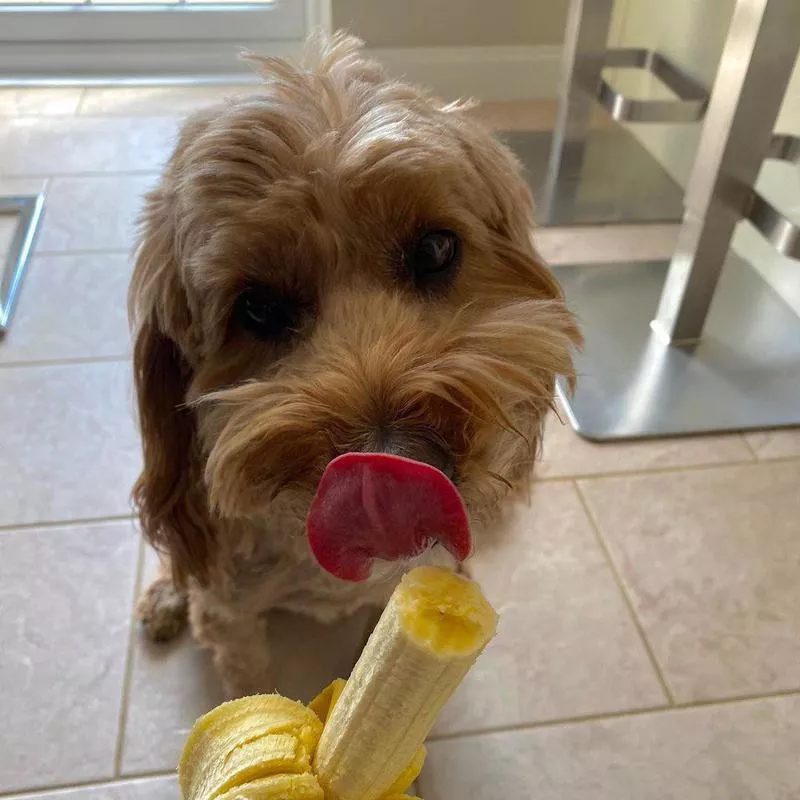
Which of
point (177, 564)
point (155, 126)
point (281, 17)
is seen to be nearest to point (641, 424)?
point (177, 564)

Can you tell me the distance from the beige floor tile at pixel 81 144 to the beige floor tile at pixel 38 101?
2.9 inches

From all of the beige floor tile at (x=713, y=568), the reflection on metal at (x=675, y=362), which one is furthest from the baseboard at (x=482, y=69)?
the beige floor tile at (x=713, y=568)

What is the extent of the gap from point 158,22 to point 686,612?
119 inches

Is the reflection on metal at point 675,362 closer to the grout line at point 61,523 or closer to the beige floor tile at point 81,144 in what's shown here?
the grout line at point 61,523

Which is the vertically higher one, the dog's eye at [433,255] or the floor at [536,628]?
the dog's eye at [433,255]

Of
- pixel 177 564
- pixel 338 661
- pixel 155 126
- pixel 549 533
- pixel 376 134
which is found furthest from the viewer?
pixel 155 126

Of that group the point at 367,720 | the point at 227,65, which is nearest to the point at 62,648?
the point at 367,720

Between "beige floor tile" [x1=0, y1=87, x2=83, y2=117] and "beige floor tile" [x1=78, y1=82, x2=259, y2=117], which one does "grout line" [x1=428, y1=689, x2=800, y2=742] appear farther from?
"beige floor tile" [x1=0, y1=87, x2=83, y2=117]

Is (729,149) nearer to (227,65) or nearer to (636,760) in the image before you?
(636,760)

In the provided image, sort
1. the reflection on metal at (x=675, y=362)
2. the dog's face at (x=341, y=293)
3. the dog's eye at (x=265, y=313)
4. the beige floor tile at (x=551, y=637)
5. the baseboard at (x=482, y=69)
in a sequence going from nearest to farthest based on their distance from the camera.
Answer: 1. the dog's face at (x=341, y=293)
2. the dog's eye at (x=265, y=313)
3. the beige floor tile at (x=551, y=637)
4. the reflection on metal at (x=675, y=362)
5. the baseboard at (x=482, y=69)

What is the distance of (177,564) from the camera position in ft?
4.21

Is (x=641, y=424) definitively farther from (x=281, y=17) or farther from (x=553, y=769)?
(x=281, y=17)

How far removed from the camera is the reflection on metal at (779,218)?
1812mm

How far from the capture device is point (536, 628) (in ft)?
5.15
